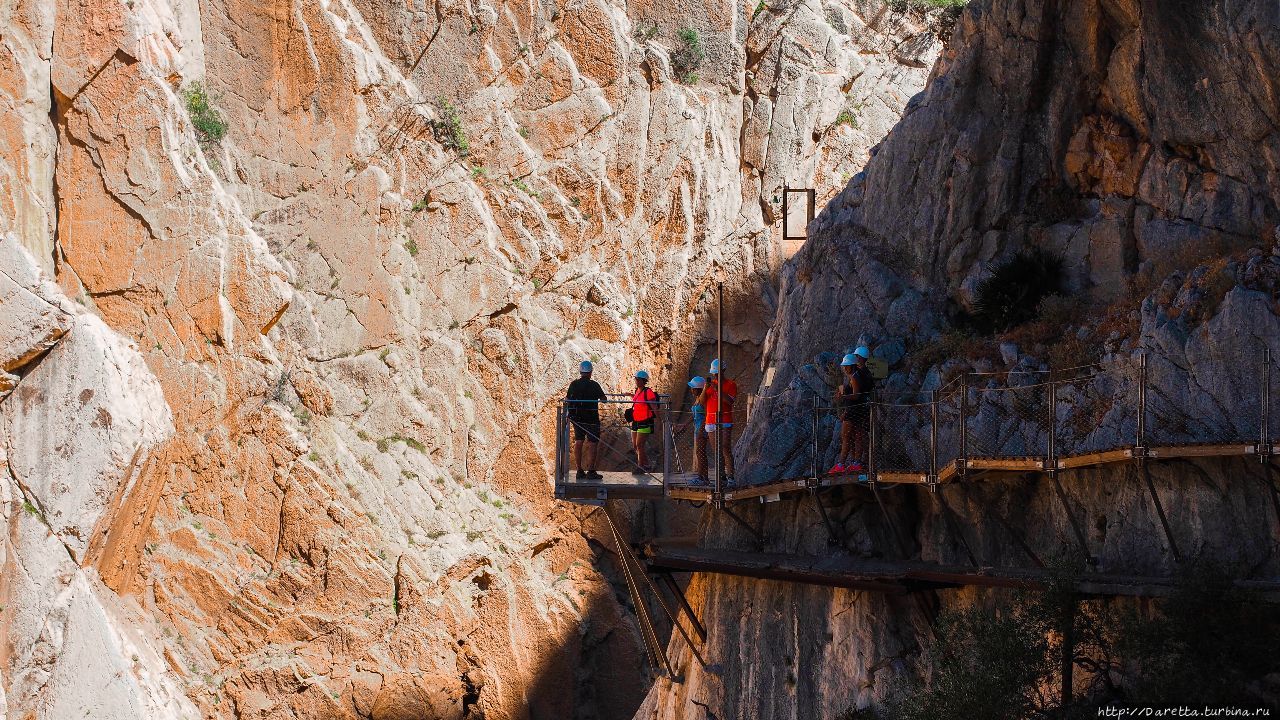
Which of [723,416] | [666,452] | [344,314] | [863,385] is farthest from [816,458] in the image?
[344,314]

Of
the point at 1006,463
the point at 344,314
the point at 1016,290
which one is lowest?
the point at 1006,463

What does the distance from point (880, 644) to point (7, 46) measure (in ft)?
84.1

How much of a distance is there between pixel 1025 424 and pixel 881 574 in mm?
2738

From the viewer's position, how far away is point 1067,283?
21.3 meters

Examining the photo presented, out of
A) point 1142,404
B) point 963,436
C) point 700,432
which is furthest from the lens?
point 700,432

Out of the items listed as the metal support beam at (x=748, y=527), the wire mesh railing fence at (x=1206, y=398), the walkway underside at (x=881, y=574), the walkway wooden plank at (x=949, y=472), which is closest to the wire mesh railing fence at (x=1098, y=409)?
the wire mesh railing fence at (x=1206, y=398)

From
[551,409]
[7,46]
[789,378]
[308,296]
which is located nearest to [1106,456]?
[789,378]

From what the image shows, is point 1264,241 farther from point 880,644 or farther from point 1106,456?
point 880,644

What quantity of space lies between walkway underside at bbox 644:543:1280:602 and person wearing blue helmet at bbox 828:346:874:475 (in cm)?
138

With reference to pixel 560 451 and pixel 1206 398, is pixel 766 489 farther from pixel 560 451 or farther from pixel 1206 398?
pixel 1206 398

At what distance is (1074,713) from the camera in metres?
14.5

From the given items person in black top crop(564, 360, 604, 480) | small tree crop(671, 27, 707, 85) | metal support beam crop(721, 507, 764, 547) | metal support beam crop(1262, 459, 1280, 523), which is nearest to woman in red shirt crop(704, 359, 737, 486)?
metal support beam crop(721, 507, 764, 547)

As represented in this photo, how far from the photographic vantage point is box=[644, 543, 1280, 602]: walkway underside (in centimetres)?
1480

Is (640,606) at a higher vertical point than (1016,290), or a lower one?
lower
